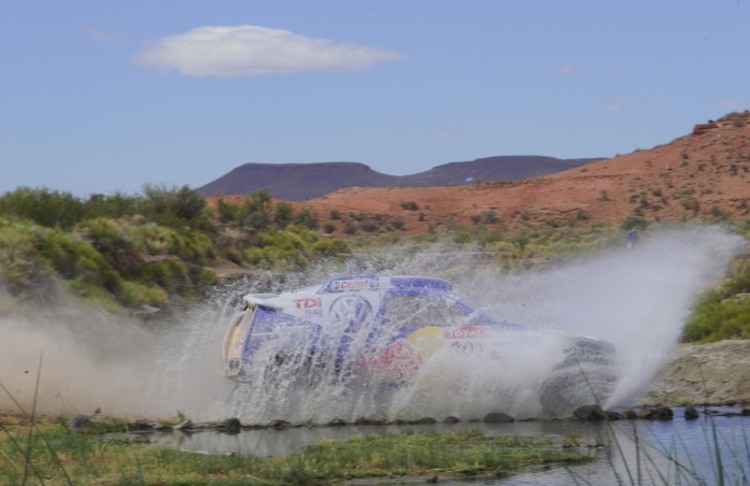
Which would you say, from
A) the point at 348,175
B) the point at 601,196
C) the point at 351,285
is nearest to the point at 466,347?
the point at 351,285

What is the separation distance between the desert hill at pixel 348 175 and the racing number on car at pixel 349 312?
5668 inches

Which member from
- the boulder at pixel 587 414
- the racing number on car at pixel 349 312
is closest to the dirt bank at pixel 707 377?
the boulder at pixel 587 414

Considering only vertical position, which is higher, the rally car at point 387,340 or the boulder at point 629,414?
the rally car at point 387,340

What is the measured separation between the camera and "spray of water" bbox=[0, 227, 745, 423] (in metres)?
17.0

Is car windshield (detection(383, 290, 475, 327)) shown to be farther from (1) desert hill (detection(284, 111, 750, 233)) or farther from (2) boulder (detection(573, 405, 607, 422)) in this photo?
(1) desert hill (detection(284, 111, 750, 233))

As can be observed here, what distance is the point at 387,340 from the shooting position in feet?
56.2

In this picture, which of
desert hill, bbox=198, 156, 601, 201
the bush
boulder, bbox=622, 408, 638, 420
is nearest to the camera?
boulder, bbox=622, 408, 638, 420

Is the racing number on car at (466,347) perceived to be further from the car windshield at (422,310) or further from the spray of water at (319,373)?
the car windshield at (422,310)

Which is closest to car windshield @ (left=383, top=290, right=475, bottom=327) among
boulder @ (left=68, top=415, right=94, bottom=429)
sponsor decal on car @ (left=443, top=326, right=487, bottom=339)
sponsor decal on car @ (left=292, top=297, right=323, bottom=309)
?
sponsor decal on car @ (left=443, top=326, right=487, bottom=339)

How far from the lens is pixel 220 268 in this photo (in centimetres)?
4000

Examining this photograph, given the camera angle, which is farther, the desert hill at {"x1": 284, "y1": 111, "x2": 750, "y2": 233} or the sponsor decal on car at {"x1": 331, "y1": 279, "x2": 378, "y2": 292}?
the desert hill at {"x1": 284, "y1": 111, "x2": 750, "y2": 233}

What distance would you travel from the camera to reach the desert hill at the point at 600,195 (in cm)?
8331

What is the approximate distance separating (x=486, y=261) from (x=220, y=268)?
1547cm

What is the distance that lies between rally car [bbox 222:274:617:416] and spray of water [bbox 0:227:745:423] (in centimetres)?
9
